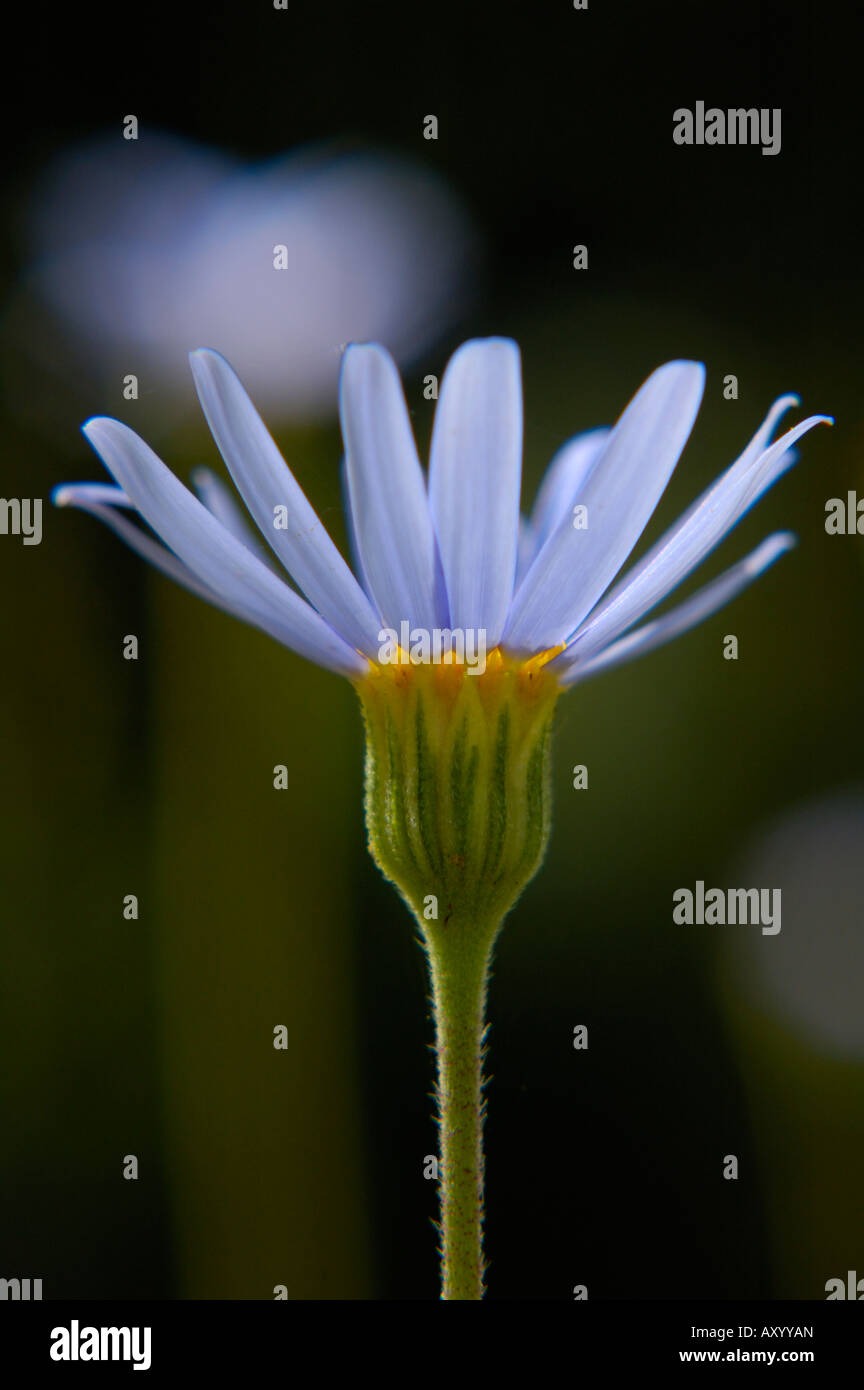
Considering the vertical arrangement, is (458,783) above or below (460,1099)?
above

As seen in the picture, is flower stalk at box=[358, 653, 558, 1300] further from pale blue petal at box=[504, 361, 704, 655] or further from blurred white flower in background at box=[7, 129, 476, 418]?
blurred white flower in background at box=[7, 129, 476, 418]

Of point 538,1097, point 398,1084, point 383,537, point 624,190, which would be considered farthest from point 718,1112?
point 624,190

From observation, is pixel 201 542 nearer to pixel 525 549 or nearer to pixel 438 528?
pixel 438 528

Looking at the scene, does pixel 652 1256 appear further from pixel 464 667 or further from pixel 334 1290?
pixel 464 667

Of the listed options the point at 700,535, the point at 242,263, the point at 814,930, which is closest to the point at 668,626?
the point at 700,535

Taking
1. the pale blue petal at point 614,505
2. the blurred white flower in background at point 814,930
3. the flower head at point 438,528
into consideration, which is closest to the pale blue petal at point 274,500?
the flower head at point 438,528
